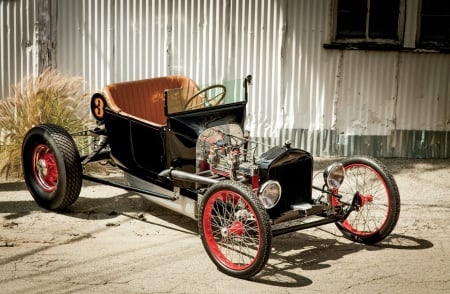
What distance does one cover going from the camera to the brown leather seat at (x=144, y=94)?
8.41 m

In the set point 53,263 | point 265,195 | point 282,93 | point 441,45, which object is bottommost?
point 53,263

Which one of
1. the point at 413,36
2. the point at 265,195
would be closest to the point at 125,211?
the point at 265,195

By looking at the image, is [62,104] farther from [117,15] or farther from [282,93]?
[282,93]

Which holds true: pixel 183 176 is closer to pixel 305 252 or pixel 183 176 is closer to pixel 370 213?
pixel 305 252

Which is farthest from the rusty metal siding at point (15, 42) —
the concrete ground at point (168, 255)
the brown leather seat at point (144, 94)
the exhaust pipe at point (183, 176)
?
the exhaust pipe at point (183, 176)

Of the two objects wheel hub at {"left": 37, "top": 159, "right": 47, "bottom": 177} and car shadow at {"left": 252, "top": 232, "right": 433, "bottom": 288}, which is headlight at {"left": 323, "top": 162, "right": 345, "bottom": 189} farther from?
wheel hub at {"left": 37, "top": 159, "right": 47, "bottom": 177}

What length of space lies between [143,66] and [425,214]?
414 centimetres

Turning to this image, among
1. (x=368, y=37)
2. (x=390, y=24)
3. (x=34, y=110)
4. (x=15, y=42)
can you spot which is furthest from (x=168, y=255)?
(x=390, y=24)

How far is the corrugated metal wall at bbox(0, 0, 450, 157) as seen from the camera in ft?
33.6

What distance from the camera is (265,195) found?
21.7 ft

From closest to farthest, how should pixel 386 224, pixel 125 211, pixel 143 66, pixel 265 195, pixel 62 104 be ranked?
pixel 265 195
pixel 386 224
pixel 125 211
pixel 62 104
pixel 143 66

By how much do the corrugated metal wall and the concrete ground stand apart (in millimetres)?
1912

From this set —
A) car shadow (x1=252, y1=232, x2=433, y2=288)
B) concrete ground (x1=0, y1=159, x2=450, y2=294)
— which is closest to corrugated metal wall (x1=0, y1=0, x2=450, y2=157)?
concrete ground (x1=0, y1=159, x2=450, y2=294)

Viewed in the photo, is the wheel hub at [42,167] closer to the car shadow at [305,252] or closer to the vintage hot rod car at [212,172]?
the vintage hot rod car at [212,172]
